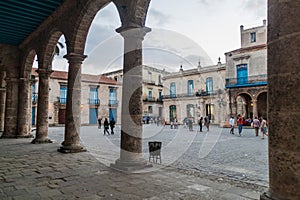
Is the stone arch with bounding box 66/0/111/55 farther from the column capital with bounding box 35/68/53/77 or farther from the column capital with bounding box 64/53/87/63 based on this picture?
the column capital with bounding box 35/68/53/77

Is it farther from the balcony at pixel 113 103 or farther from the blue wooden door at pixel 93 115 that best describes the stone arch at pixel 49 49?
the balcony at pixel 113 103

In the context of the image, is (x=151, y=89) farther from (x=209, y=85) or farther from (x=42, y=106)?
(x=42, y=106)

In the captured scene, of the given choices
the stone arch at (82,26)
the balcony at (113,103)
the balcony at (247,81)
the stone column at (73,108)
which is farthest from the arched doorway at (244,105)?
the stone arch at (82,26)

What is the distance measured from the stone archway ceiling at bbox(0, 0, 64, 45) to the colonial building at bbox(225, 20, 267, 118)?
17932mm

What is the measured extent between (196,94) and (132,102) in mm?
23673

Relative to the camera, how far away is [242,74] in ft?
71.3

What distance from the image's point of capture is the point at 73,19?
638cm

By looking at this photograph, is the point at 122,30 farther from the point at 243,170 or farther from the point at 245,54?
the point at 245,54

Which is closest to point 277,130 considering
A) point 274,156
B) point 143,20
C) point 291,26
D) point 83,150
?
point 274,156

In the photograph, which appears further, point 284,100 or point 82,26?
point 82,26

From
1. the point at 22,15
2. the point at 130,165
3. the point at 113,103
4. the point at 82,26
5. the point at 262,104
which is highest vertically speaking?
the point at 22,15

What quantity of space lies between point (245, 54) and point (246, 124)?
6762mm

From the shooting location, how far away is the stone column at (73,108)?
643cm

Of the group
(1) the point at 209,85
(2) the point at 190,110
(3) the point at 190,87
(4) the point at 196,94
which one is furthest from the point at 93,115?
(1) the point at 209,85
